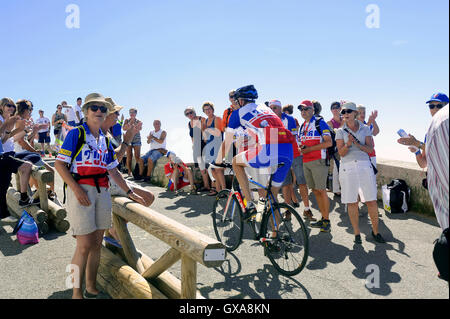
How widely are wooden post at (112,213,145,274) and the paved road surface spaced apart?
2.08ft

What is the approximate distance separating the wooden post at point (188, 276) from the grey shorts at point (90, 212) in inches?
45.5

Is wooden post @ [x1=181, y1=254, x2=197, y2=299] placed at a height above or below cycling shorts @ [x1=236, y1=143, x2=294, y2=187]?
below

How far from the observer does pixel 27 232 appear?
18.2ft

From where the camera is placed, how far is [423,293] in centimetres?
387

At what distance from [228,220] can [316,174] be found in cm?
196

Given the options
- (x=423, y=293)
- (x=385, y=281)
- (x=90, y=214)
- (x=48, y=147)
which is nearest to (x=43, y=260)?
(x=90, y=214)

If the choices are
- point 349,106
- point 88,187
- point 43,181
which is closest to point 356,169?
point 349,106

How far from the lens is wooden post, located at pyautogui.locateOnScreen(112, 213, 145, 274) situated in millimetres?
3988

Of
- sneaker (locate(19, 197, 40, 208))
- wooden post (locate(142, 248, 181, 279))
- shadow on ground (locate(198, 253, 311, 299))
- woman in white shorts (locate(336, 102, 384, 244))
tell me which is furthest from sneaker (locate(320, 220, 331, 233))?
sneaker (locate(19, 197, 40, 208))

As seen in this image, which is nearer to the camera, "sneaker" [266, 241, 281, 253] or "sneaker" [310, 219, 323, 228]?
"sneaker" [266, 241, 281, 253]

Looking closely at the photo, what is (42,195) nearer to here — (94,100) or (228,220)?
(228,220)

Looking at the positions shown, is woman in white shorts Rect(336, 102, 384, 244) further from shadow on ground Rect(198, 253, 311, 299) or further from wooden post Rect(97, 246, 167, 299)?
wooden post Rect(97, 246, 167, 299)

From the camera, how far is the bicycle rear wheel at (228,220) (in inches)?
203

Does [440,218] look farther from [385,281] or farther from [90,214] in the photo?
[90,214]
